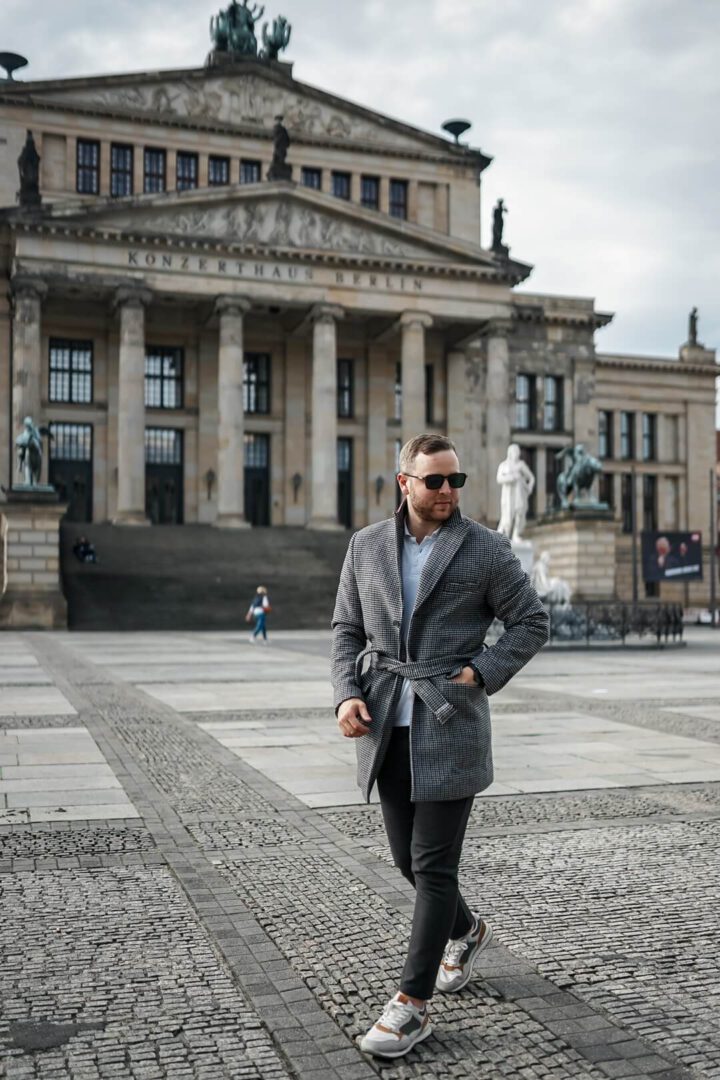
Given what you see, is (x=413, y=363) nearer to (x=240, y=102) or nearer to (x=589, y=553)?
(x=589, y=553)

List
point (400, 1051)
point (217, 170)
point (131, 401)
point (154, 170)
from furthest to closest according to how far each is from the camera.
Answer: point (217, 170)
point (154, 170)
point (131, 401)
point (400, 1051)

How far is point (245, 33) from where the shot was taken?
64.6 metres

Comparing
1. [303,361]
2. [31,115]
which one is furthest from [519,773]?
[31,115]

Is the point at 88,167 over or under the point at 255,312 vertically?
over

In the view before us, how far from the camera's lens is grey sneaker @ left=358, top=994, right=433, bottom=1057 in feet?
13.2

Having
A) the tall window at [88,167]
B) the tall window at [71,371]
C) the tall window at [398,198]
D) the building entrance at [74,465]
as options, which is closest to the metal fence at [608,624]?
the building entrance at [74,465]

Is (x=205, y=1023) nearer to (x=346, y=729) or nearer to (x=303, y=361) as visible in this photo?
(x=346, y=729)

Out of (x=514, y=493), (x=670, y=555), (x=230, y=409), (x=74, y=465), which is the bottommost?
(x=670, y=555)

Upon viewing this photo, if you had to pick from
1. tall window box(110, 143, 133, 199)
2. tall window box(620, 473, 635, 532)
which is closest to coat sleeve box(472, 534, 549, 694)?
tall window box(110, 143, 133, 199)

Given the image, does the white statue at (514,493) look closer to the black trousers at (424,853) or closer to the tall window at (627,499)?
the black trousers at (424,853)

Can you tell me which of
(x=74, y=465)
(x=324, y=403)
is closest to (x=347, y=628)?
(x=324, y=403)

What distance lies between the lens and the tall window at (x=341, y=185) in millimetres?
61625

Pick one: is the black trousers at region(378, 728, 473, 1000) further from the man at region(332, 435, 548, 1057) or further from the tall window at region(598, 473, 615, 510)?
the tall window at region(598, 473, 615, 510)

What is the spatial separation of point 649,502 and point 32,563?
148ft
